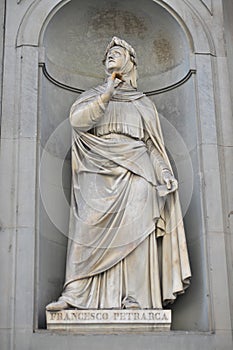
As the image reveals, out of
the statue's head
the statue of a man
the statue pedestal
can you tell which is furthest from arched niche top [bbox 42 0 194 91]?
the statue pedestal

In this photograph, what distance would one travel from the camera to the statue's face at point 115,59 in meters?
7.89

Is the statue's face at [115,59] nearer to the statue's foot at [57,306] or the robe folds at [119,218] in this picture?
the robe folds at [119,218]

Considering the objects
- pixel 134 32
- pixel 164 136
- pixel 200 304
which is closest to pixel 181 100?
pixel 164 136

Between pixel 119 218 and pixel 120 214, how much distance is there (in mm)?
41

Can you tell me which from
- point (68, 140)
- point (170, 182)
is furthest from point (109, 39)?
point (170, 182)

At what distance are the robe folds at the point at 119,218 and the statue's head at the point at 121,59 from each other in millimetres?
429

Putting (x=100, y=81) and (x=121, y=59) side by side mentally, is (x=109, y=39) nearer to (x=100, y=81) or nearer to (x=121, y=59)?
(x=100, y=81)

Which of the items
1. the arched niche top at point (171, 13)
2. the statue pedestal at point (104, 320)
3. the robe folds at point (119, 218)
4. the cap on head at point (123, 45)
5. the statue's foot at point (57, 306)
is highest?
the arched niche top at point (171, 13)

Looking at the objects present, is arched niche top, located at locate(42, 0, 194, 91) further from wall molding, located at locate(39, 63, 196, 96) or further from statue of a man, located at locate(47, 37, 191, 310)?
statue of a man, located at locate(47, 37, 191, 310)

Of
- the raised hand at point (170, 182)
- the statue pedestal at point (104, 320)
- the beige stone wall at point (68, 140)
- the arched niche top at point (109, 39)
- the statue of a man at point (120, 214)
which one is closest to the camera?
the statue pedestal at point (104, 320)

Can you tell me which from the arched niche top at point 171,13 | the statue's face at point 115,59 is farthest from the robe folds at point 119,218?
the arched niche top at point 171,13

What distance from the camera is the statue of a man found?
7.06 m

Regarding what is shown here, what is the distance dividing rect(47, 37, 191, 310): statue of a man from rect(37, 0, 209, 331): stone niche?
26cm

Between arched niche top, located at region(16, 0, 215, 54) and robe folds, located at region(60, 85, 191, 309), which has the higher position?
arched niche top, located at region(16, 0, 215, 54)
